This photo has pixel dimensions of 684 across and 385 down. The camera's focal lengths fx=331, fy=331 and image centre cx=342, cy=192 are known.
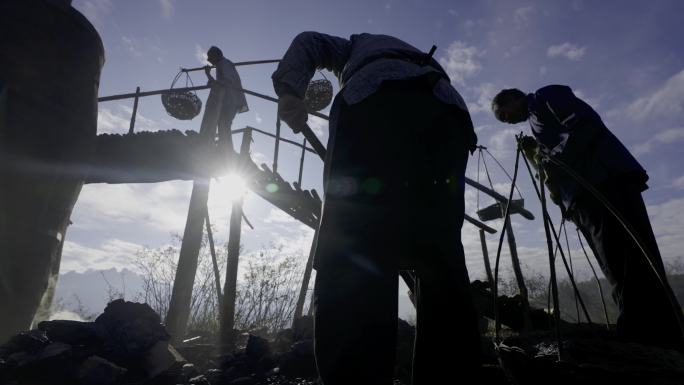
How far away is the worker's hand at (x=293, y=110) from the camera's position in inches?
57.2

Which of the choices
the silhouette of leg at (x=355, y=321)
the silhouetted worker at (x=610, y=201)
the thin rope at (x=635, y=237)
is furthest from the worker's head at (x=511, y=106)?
the silhouette of leg at (x=355, y=321)

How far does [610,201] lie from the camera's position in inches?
89.8

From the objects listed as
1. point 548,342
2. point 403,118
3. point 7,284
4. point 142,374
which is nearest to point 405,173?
point 403,118

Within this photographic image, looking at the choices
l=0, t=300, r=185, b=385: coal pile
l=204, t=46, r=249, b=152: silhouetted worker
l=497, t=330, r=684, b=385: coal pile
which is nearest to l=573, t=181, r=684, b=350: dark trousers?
l=497, t=330, r=684, b=385: coal pile

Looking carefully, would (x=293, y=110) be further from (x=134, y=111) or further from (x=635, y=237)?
(x=134, y=111)

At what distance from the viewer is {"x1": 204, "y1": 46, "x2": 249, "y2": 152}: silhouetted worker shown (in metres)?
4.74

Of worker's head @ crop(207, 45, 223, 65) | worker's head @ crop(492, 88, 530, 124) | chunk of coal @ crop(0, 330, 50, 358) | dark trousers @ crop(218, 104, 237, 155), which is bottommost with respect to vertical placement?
chunk of coal @ crop(0, 330, 50, 358)

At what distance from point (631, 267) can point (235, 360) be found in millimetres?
2946

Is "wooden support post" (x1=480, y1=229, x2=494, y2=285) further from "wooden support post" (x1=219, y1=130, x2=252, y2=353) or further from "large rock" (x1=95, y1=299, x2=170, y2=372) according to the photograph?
"large rock" (x1=95, y1=299, x2=170, y2=372)

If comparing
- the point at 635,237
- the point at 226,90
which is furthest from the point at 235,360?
the point at 226,90

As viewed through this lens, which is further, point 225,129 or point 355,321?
point 225,129

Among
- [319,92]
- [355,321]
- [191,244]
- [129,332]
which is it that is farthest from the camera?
[319,92]

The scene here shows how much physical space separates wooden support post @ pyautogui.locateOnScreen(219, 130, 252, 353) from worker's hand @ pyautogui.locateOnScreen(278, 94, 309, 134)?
10.0 feet

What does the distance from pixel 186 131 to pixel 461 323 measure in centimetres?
411
